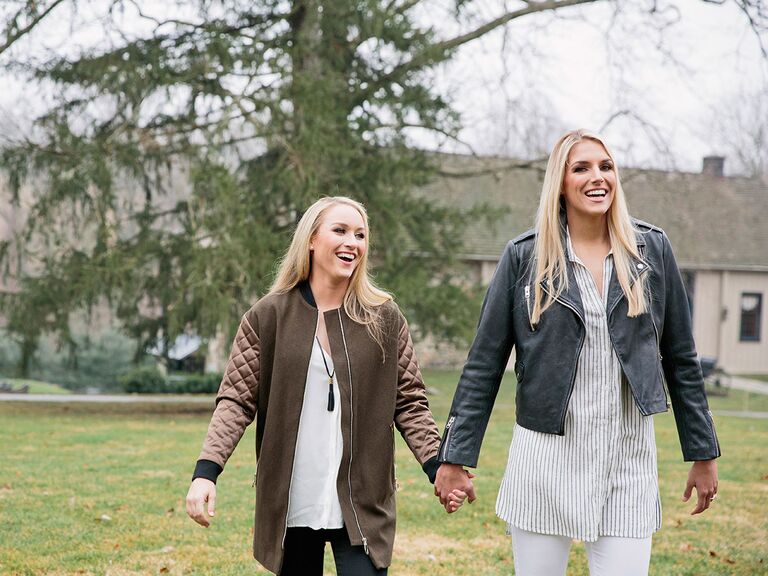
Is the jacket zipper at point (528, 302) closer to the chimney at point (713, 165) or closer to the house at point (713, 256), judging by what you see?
the house at point (713, 256)

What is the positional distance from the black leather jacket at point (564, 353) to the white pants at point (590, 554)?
1.07 feet

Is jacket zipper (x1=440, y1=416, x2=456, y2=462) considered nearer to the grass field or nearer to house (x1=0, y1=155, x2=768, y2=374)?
the grass field

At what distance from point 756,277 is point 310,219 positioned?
30.4 metres

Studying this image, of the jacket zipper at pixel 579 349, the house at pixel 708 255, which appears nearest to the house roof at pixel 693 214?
the house at pixel 708 255

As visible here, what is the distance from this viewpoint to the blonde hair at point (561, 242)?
10.3 ft

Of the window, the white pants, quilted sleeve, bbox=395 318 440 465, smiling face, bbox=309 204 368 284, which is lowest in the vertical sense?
the white pants

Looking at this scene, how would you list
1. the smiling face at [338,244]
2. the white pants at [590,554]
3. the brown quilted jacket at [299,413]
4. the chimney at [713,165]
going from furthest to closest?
the chimney at [713,165]
the smiling face at [338,244]
the brown quilted jacket at [299,413]
the white pants at [590,554]

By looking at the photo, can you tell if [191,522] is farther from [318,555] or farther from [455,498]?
[455,498]

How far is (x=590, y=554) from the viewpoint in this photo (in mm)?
3188

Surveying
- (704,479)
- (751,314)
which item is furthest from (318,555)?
(751,314)

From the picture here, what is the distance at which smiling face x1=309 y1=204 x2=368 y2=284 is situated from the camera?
11.4 feet

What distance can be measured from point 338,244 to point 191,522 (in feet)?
13.1

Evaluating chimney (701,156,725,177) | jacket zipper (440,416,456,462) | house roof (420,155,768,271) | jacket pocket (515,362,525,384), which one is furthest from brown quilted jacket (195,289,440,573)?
chimney (701,156,725,177)

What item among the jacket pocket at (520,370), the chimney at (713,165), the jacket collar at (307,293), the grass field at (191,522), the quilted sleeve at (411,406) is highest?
the chimney at (713,165)
